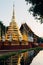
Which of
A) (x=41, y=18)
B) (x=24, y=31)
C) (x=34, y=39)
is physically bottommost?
(x=34, y=39)

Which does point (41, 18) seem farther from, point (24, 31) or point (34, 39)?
point (34, 39)

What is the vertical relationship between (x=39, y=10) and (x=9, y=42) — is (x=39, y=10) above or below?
above

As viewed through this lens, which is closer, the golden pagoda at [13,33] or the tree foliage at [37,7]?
the tree foliage at [37,7]

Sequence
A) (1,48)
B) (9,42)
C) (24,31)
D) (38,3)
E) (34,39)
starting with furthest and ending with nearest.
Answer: (34,39) → (24,31) → (9,42) → (1,48) → (38,3)

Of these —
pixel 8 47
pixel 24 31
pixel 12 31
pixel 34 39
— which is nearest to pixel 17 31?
pixel 12 31

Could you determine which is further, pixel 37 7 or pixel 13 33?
pixel 13 33

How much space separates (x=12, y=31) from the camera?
2359 inches

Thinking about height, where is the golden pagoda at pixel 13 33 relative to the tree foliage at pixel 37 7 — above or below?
below

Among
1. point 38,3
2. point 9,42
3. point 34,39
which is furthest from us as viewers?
point 34,39

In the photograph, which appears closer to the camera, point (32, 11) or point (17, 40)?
point (32, 11)

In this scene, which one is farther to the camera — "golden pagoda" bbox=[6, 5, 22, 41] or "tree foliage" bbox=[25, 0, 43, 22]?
"golden pagoda" bbox=[6, 5, 22, 41]

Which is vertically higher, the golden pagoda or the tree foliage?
the tree foliage

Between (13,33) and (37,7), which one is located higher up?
(37,7)

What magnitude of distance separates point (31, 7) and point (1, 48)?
97.2ft
